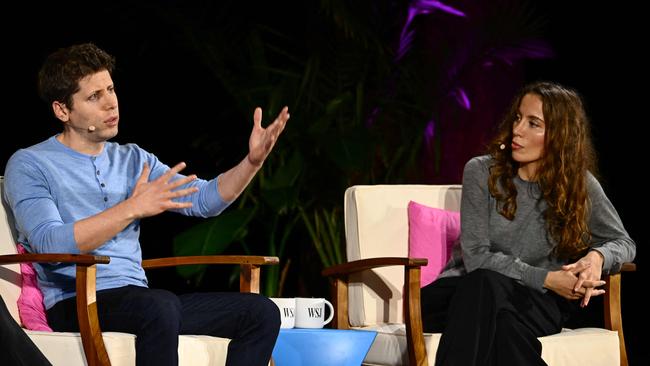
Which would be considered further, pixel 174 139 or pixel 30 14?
pixel 174 139

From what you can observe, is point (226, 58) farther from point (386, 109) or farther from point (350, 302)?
point (350, 302)

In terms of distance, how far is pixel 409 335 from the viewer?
3.08 m

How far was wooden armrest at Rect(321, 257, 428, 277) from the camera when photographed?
306cm

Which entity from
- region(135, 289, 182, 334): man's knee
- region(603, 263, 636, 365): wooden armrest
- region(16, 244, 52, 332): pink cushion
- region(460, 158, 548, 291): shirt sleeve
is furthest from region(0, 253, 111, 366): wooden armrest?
region(603, 263, 636, 365): wooden armrest

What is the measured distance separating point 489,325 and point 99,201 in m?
1.22

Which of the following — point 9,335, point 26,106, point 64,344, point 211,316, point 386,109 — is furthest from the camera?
point 386,109

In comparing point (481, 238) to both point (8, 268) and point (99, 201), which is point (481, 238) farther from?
point (8, 268)

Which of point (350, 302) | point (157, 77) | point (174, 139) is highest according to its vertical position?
point (157, 77)

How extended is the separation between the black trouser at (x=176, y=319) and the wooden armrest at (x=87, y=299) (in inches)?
3.7

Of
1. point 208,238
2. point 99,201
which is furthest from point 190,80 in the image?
point 99,201

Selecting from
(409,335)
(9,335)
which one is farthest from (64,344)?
(409,335)

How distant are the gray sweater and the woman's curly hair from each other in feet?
0.09

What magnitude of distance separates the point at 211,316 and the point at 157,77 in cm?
282

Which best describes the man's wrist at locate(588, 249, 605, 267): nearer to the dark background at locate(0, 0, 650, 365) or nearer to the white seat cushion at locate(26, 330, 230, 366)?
the white seat cushion at locate(26, 330, 230, 366)
